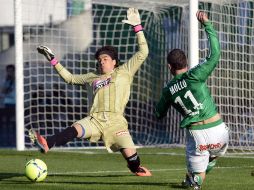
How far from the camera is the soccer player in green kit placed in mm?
10414

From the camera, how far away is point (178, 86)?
10.5 metres

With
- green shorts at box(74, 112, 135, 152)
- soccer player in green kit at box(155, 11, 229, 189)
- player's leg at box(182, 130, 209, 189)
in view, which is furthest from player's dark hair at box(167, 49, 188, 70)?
green shorts at box(74, 112, 135, 152)

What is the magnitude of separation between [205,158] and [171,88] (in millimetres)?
848

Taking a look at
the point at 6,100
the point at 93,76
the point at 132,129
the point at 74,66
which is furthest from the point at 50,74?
the point at 93,76

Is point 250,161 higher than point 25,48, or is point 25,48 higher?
point 25,48

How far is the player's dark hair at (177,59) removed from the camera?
10438 mm

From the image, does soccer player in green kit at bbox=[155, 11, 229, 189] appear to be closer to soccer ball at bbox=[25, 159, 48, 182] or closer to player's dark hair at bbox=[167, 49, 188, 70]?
player's dark hair at bbox=[167, 49, 188, 70]

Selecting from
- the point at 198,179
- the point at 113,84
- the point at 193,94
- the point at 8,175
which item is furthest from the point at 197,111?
the point at 8,175

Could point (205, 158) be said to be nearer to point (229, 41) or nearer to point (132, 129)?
point (229, 41)

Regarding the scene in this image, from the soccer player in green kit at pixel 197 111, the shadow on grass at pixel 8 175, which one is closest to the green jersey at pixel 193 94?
the soccer player in green kit at pixel 197 111

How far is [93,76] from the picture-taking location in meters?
12.4

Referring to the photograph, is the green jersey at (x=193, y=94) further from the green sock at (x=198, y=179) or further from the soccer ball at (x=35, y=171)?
the soccer ball at (x=35, y=171)

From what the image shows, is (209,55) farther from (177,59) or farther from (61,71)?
(61,71)

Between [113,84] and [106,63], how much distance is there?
29cm
